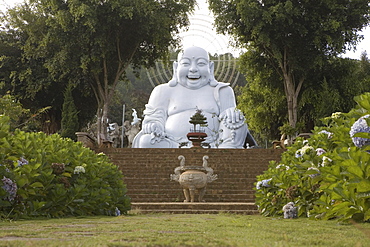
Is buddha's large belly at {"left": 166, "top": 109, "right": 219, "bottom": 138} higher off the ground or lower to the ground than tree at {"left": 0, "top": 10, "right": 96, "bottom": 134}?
lower

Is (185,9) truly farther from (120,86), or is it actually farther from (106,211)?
(120,86)

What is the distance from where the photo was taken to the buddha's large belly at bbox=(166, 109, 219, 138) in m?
21.0

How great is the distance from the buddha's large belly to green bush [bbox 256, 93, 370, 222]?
1282 centimetres

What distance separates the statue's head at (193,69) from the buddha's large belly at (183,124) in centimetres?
115

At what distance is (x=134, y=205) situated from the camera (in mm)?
10883

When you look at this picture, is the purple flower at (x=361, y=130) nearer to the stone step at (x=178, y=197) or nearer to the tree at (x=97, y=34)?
the stone step at (x=178, y=197)

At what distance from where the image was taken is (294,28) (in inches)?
738

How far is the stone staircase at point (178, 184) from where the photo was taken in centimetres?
1063

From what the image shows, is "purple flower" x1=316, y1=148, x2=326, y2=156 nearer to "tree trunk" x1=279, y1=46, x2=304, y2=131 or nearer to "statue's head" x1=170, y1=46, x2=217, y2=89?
"tree trunk" x1=279, y1=46, x2=304, y2=131

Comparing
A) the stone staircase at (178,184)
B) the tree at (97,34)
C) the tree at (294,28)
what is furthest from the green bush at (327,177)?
the tree at (97,34)

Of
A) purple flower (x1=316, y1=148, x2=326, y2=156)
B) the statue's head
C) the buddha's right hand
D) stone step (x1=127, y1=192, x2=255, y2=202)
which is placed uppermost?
the statue's head

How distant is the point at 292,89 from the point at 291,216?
13348mm

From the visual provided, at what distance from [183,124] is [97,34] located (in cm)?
439

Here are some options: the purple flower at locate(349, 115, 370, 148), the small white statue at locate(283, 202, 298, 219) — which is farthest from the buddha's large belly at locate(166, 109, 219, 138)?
the purple flower at locate(349, 115, 370, 148)
